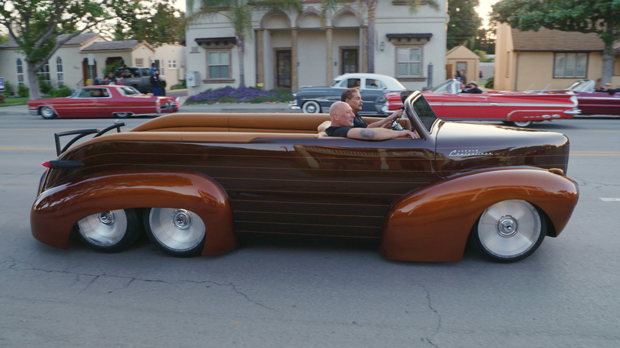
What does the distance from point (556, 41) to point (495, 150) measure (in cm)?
3128

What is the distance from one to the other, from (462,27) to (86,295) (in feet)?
197

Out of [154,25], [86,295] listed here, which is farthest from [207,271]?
[154,25]

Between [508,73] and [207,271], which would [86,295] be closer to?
[207,271]

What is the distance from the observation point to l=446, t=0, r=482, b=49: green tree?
190 feet

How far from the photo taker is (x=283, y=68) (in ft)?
92.7

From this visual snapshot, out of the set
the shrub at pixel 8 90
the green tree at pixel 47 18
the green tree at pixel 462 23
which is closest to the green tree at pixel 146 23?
the green tree at pixel 47 18

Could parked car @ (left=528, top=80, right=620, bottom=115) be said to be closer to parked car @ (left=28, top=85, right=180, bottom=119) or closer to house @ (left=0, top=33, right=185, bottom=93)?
parked car @ (left=28, top=85, right=180, bottom=119)

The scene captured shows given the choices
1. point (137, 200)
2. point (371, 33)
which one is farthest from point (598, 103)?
point (137, 200)

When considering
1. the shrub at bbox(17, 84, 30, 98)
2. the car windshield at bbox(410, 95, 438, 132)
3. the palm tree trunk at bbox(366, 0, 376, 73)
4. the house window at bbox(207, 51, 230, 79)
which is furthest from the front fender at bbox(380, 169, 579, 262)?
the shrub at bbox(17, 84, 30, 98)

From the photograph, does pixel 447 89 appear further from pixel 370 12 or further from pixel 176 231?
pixel 176 231

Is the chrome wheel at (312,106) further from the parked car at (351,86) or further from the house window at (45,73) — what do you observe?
the house window at (45,73)

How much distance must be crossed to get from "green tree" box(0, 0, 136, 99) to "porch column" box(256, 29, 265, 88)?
6317mm

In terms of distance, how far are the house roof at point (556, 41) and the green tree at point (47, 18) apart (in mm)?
22146

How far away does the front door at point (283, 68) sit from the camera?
92.0 ft
